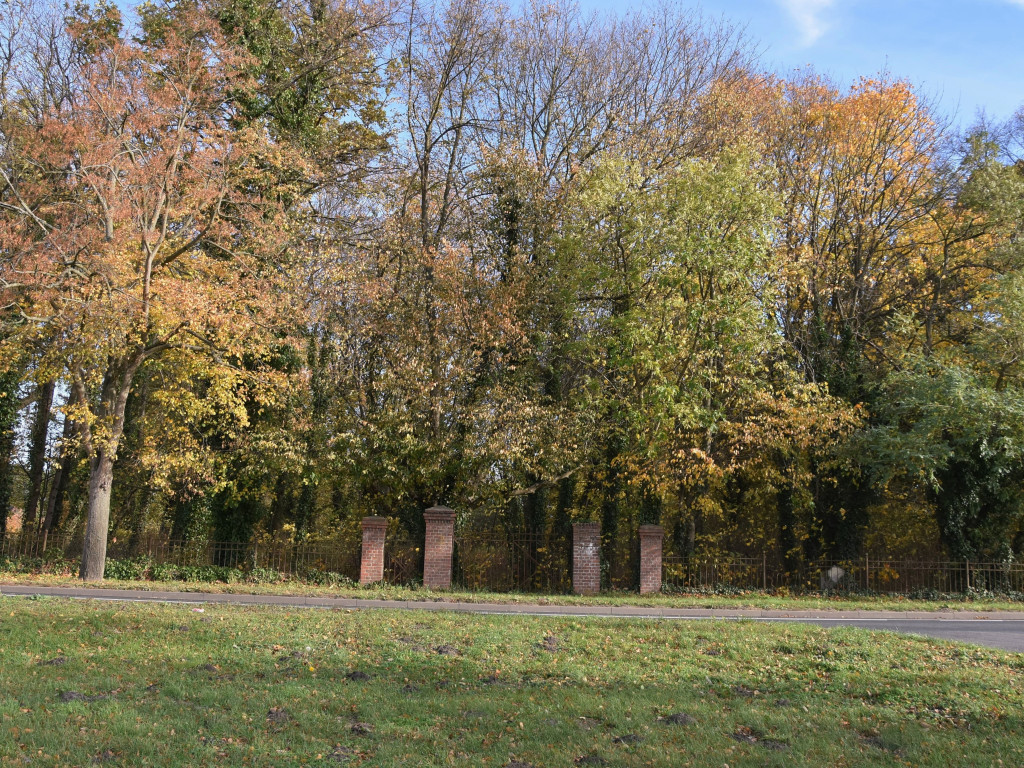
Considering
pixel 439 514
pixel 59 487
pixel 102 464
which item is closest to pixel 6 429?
pixel 59 487

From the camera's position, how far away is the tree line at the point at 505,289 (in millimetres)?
21391

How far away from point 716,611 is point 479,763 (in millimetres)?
12495

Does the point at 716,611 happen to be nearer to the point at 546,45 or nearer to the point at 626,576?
the point at 626,576

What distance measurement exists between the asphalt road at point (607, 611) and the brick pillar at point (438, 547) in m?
3.39

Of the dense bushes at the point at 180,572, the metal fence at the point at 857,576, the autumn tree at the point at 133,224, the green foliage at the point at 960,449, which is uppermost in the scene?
the autumn tree at the point at 133,224

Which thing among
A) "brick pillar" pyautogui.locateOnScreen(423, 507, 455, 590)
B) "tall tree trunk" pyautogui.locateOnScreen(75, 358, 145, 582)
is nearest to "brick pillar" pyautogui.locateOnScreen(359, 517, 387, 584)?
"brick pillar" pyautogui.locateOnScreen(423, 507, 455, 590)

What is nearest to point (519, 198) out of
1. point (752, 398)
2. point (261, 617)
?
point (752, 398)

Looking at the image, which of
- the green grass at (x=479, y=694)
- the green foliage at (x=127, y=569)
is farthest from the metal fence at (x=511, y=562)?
the green grass at (x=479, y=694)

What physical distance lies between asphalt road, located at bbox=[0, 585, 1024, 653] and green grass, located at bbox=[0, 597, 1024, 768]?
401 cm

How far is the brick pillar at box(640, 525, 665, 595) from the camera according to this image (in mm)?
22047

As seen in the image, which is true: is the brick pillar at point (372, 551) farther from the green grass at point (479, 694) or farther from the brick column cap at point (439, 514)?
the green grass at point (479, 694)

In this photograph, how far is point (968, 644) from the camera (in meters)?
11.8

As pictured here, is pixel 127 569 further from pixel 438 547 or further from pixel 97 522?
pixel 438 547

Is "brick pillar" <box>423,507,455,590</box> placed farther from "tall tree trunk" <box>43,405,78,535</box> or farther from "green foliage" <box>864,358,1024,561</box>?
"tall tree trunk" <box>43,405,78,535</box>
